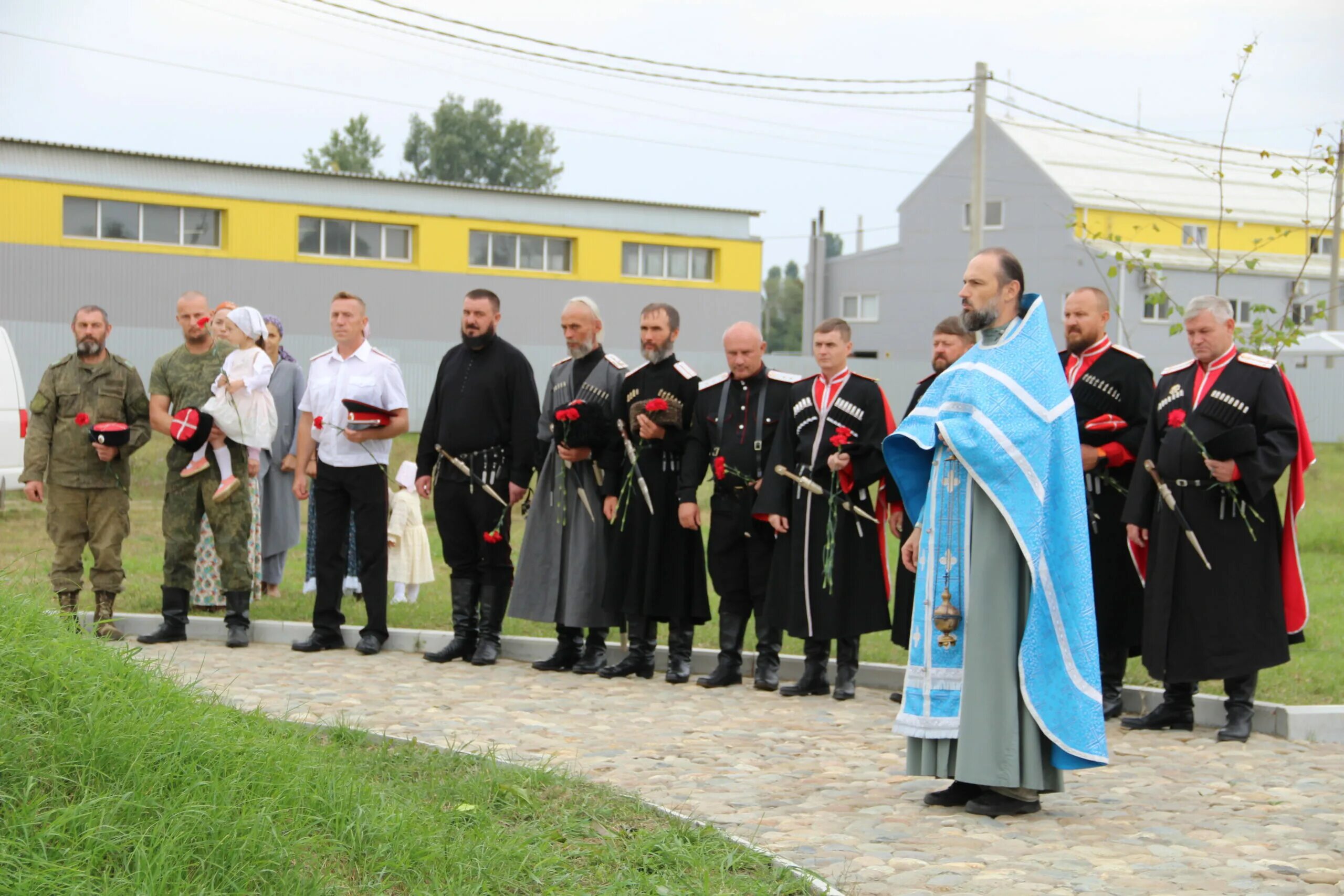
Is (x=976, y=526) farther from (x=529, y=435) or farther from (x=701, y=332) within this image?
(x=701, y=332)

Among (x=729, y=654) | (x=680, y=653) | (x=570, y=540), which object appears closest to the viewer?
(x=729, y=654)

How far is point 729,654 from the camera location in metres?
9.41

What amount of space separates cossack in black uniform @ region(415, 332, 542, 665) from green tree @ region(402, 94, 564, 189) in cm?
7335

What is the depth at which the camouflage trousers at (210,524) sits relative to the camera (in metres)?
10.2

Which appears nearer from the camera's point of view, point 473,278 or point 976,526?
point 976,526

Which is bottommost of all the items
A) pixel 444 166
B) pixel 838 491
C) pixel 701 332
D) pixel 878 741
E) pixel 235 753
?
pixel 878 741

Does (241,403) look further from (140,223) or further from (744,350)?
(140,223)

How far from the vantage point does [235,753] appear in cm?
509

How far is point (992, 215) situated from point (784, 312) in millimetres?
60719

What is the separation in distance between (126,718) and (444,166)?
80.5 metres

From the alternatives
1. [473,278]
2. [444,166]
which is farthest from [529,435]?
[444,166]

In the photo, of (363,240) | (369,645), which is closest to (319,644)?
(369,645)

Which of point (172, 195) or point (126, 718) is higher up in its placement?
point (172, 195)

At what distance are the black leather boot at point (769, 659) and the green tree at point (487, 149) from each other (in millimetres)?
74653
